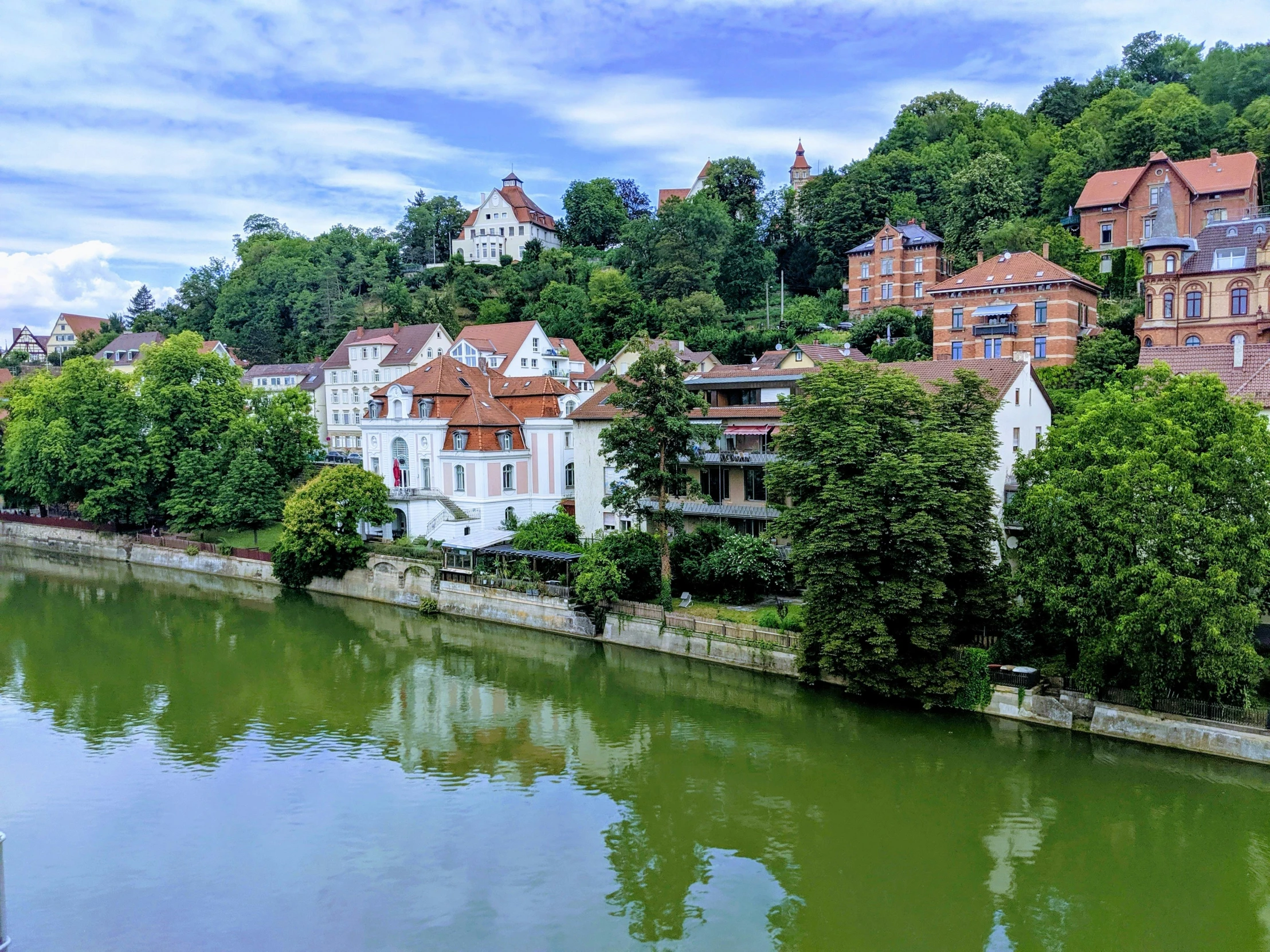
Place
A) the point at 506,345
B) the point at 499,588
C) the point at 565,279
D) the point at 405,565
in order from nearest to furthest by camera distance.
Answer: the point at 499,588, the point at 405,565, the point at 506,345, the point at 565,279

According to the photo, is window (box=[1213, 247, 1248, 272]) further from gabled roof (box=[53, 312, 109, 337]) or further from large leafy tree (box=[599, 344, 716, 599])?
gabled roof (box=[53, 312, 109, 337])

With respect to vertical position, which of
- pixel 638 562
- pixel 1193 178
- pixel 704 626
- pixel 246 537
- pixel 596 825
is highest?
pixel 1193 178

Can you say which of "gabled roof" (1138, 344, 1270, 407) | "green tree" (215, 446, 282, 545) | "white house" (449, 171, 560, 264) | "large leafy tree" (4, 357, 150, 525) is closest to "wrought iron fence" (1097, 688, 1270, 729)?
"gabled roof" (1138, 344, 1270, 407)

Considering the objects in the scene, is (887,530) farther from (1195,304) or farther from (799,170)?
(799,170)

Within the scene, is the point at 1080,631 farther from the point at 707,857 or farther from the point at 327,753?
the point at 327,753

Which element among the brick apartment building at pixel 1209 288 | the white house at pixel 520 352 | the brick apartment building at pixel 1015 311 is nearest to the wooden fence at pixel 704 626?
the brick apartment building at pixel 1015 311

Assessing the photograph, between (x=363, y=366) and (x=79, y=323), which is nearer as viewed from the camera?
(x=363, y=366)

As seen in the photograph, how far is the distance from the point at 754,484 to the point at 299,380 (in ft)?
158

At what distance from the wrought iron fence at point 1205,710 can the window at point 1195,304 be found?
26453 mm

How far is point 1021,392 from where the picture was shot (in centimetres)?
3225

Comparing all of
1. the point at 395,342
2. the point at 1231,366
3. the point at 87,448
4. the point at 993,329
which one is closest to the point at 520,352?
the point at 395,342

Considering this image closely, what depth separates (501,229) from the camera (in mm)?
91188

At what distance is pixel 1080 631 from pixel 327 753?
18.4 m

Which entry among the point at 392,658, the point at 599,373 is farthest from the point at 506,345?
the point at 392,658
